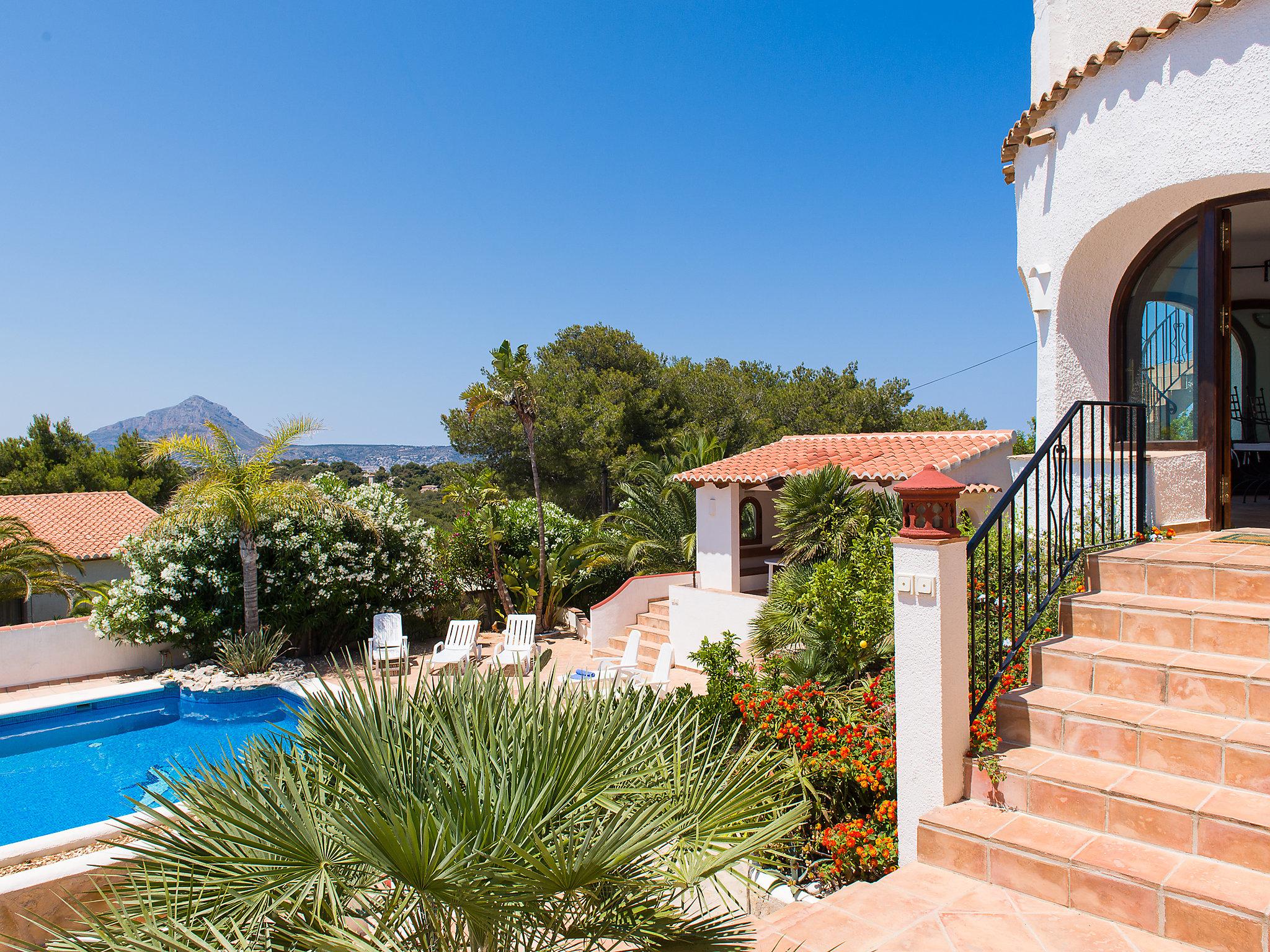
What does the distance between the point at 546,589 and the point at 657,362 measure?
17941mm

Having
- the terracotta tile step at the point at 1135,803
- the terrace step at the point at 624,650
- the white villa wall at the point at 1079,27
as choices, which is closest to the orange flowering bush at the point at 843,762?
the terracotta tile step at the point at 1135,803

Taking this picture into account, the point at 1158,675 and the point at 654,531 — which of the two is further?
the point at 654,531

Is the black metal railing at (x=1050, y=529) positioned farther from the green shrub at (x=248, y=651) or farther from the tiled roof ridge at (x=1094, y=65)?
the green shrub at (x=248, y=651)

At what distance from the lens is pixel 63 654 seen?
15.8 m

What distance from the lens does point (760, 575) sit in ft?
64.6

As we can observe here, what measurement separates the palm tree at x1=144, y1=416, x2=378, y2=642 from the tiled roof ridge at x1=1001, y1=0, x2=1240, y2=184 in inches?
542

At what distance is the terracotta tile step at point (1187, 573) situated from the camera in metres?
5.14

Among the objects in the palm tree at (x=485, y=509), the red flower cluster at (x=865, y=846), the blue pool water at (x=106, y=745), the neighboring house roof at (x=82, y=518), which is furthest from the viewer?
the neighboring house roof at (x=82, y=518)

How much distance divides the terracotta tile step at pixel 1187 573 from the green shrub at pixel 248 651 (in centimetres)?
1531

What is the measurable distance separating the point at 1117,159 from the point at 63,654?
66.1 ft

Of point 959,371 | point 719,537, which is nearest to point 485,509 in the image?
point 719,537

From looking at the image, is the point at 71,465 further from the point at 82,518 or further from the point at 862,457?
the point at 862,457

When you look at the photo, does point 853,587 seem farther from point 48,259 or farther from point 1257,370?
point 48,259

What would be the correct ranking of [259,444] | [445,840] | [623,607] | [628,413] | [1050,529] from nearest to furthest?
1. [445,840]
2. [1050,529]
3. [259,444]
4. [623,607]
5. [628,413]
